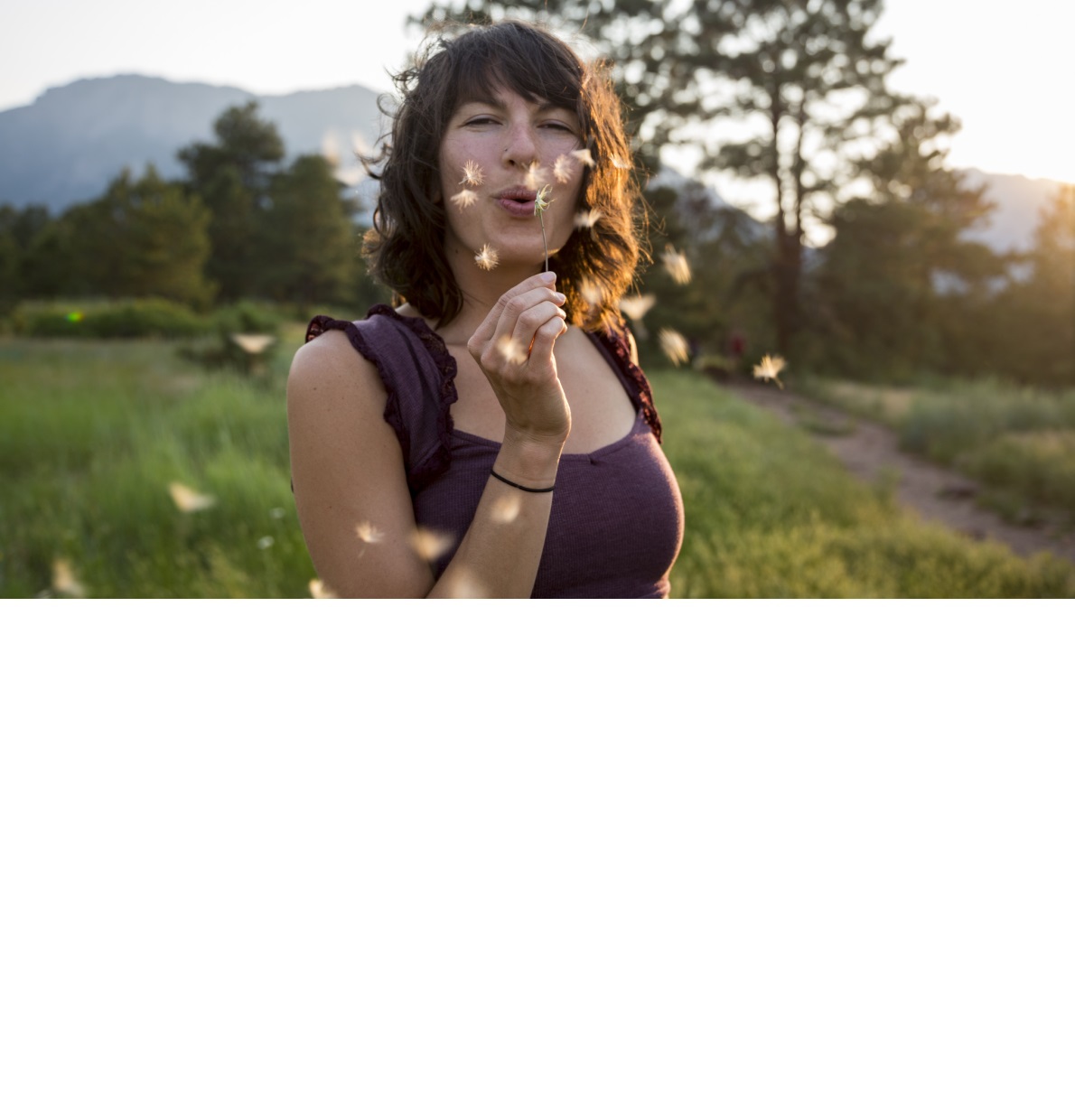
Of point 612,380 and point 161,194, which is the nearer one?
point 612,380

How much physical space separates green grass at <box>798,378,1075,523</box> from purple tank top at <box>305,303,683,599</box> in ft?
10.1

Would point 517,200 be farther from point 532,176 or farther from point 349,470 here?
point 349,470

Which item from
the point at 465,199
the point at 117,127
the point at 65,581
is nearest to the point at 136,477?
the point at 65,581

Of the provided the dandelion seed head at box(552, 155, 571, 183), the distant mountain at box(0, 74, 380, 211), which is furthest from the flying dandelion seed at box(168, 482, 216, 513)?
the dandelion seed head at box(552, 155, 571, 183)

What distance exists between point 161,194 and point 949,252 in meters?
3.71

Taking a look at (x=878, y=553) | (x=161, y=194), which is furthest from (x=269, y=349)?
(x=878, y=553)

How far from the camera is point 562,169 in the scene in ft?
3.66

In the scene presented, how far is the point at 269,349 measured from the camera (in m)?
4.12

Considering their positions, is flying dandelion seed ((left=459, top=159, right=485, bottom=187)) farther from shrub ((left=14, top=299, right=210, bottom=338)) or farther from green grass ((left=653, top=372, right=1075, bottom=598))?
shrub ((left=14, top=299, right=210, bottom=338))

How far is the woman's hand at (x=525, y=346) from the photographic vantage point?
87cm

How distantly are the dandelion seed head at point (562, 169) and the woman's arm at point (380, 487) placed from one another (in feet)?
0.81

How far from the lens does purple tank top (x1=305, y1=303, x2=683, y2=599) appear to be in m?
1.01

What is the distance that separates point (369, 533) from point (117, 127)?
2.56 meters

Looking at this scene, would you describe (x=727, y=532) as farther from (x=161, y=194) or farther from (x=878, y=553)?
(x=161, y=194)
